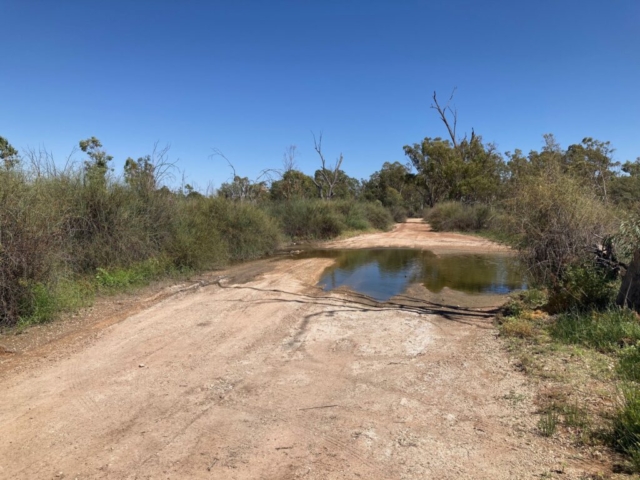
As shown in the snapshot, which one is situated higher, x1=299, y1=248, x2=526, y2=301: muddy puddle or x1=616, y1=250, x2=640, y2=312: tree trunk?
x1=616, y1=250, x2=640, y2=312: tree trunk

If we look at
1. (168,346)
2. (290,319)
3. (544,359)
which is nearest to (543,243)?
(544,359)

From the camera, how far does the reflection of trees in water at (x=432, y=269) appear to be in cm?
1220

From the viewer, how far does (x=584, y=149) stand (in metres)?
33.3

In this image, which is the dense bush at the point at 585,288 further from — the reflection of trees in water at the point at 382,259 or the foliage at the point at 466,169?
the foliage at the point at 466,169

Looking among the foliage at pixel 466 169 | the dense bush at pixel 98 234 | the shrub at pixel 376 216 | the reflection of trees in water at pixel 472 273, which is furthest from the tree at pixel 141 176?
the foliage at pixel 466 169

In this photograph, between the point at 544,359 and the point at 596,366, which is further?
the point at 544,359

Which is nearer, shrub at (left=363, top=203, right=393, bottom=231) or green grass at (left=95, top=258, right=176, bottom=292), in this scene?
green grass at (left=95, top=258, right=176, bottom=292)

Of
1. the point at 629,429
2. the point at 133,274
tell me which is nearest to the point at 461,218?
the point at 133,274

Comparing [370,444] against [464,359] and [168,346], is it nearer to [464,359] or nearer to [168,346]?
[464,359]

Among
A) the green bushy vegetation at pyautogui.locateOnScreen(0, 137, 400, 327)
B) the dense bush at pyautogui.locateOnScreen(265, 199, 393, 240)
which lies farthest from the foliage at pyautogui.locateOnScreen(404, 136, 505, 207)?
the green bushy vegetation at pyautogui.locateOnScreen(0, 137, 400, 327)

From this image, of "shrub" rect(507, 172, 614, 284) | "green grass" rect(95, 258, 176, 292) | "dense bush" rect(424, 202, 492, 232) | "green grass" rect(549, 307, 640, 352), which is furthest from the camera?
"dense bush" rect(424, 202, 492, 232)

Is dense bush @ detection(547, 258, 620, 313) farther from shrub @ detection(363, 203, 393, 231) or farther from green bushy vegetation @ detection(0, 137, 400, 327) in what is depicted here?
shrub @ detection(363, 203, 393, 231)

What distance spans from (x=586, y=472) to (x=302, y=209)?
22.4m

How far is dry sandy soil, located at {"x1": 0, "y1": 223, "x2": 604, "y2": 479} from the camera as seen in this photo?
322 centimetres
